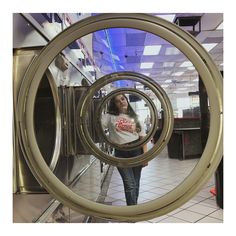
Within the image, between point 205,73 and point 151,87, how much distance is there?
1136 mm

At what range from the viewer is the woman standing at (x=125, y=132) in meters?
1.80

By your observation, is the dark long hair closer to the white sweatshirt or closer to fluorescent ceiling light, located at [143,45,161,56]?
the white sweatshirt

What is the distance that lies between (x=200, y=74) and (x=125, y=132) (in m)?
1.14

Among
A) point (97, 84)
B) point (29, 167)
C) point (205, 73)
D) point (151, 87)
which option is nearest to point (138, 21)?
point (205, 73)

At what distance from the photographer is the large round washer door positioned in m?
0.89

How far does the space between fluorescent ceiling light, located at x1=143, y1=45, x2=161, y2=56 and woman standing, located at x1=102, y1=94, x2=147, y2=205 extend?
216 centimetres

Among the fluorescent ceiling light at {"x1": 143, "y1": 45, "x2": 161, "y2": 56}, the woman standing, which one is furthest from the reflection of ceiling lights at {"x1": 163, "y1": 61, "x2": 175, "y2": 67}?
the woman standing

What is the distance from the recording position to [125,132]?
1.99 metres

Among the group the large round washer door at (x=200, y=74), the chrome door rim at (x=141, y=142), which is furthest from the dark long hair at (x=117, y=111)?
the large round washer door at (x=200, y=74)

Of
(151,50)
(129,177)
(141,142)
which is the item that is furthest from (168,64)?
(129,177)

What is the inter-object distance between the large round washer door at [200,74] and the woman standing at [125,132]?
805mm

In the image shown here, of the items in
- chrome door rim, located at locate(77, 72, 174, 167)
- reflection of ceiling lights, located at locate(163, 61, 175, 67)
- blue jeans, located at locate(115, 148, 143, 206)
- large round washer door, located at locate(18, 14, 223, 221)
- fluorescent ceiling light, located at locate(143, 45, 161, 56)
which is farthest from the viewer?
reflection of ceiling lights, located at locate(163, 61, 175, 67)

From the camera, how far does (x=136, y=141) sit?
2.02 m
